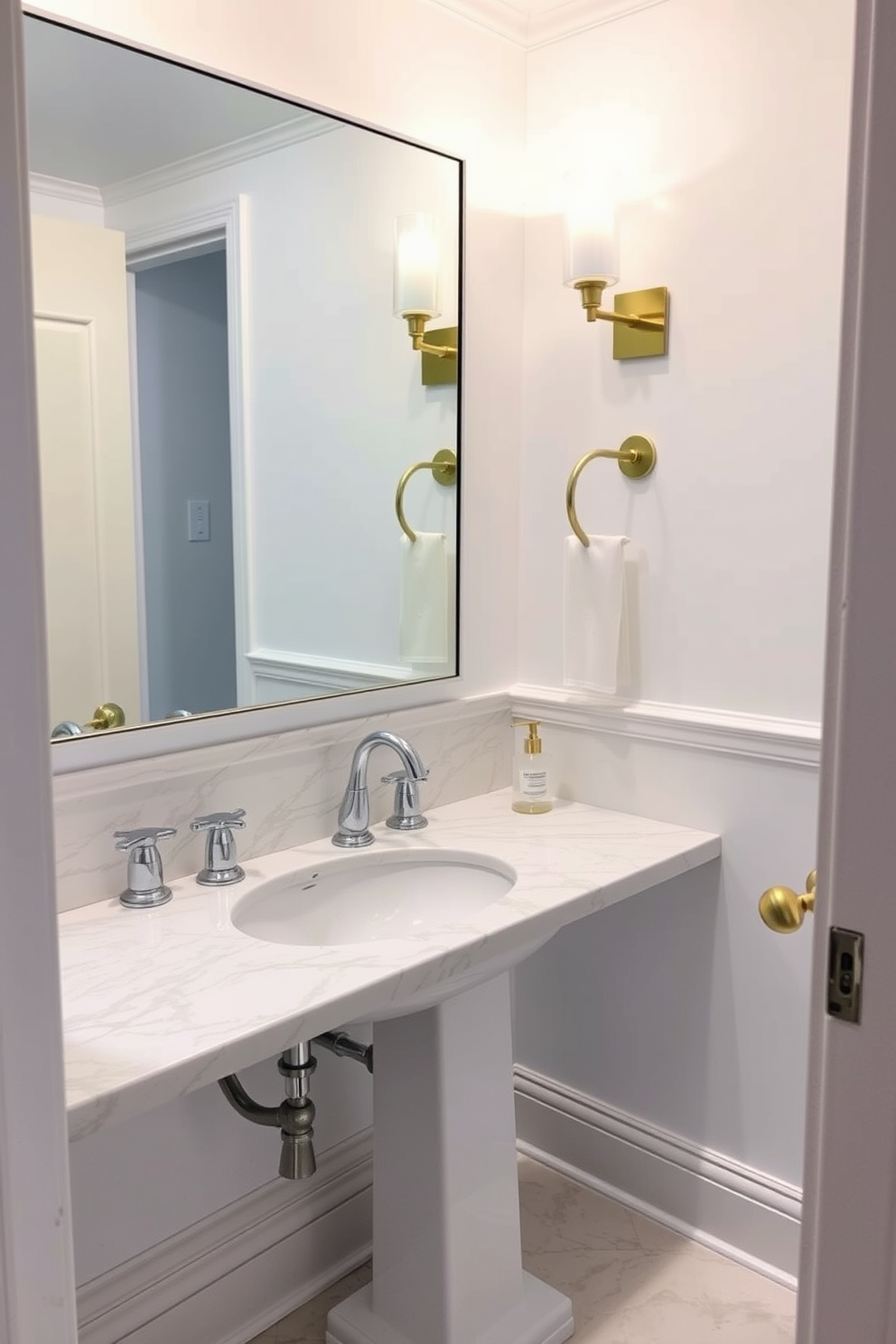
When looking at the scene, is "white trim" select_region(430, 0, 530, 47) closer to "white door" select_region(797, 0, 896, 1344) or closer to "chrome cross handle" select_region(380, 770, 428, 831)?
"chrome cross handle" select_region(380, 770, 428, 831)

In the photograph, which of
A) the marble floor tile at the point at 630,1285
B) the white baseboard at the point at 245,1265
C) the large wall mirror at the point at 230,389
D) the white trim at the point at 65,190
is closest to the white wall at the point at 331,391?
the large wall mirror at the point at 230,389

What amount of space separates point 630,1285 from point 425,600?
1.21 m

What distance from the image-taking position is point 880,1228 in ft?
2.55

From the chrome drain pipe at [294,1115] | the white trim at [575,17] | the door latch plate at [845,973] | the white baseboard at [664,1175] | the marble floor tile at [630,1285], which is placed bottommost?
the marble floor tile at [630,1285]

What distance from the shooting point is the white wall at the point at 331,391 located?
5.79 ft

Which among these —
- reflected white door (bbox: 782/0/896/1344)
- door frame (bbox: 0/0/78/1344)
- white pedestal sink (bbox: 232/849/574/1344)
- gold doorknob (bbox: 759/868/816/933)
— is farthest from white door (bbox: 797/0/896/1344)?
white pedestal sink (bbox: 232/849/574/1344)

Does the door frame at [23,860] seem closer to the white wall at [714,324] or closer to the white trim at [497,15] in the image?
the white wall at [714,324]

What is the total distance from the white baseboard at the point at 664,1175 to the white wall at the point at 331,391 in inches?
36.3

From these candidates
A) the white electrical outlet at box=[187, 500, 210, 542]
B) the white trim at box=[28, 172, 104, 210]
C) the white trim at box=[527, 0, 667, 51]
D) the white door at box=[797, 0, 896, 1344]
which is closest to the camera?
the white door at box=[797, 0, 896, 1344]

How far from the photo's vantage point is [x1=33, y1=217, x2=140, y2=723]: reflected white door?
1517 millimetres

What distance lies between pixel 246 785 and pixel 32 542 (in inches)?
40.0

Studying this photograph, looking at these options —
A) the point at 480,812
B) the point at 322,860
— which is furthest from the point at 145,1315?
the point at 480,812

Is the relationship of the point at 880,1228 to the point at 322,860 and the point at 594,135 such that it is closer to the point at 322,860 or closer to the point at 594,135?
the point at 322,860

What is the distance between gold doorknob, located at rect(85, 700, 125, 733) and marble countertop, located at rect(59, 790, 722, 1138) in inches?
9.8
